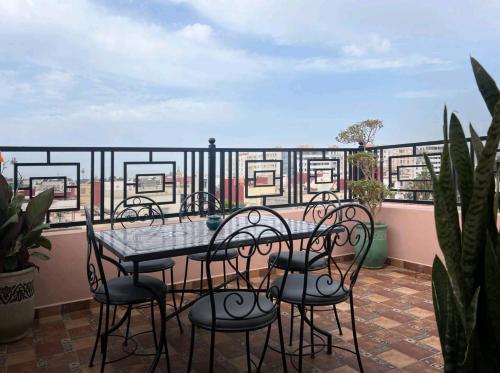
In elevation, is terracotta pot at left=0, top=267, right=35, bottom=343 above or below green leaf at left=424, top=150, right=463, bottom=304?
below

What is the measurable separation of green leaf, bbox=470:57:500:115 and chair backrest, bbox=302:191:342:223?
2.22 metres

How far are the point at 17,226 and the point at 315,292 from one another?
198 cm

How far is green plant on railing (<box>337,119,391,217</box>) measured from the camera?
4.59m

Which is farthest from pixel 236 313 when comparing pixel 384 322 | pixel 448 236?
pixel 384 322

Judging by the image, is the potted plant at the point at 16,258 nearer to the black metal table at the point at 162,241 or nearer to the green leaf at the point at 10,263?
the green leaf at the point at 10,263

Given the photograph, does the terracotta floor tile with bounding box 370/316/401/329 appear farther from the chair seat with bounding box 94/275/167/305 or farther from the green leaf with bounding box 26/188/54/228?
the green leaf with bounding box 26/188/54/228

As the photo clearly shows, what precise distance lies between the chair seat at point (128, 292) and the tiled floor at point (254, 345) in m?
0.47

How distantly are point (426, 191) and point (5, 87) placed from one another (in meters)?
6.84

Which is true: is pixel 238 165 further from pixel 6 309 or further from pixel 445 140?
pixel 445 140

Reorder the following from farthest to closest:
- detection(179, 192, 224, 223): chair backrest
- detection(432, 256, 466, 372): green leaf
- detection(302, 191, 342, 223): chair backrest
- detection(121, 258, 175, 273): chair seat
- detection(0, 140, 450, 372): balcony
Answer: detection(179, 192, 224, 223): chair backrest < detection(302, 191, 342, 223): chair backrest < detection(121, 258, 175, 273): chair seat < detection(0, 140, 450, 372): balcony < detection(432, 256, 466, 372): green leaf

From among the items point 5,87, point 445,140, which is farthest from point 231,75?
point 445,140

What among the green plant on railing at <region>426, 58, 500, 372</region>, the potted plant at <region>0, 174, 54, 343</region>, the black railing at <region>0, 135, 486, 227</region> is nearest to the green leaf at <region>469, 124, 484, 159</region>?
the green plant on railing at <region>426, 58, 500, 372</region>

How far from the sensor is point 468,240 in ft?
3.33

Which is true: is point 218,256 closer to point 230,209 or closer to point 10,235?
point 230,209
